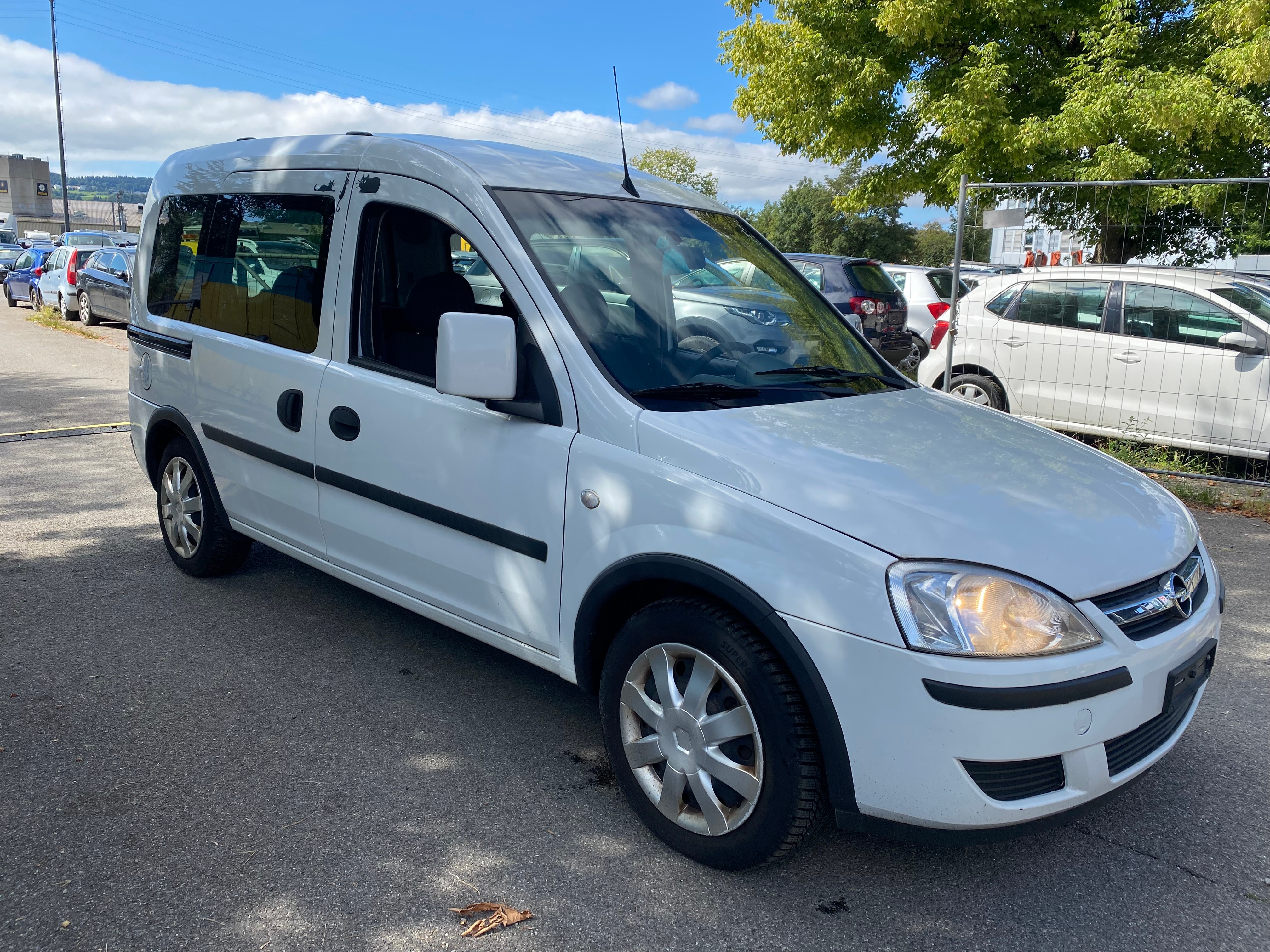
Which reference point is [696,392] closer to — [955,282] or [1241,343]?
[955,282]

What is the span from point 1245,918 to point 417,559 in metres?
2.68

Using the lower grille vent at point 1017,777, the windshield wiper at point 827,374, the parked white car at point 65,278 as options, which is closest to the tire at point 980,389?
the windshield wiper at point 827,374

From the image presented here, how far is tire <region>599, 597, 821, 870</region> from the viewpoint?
8.40 ft

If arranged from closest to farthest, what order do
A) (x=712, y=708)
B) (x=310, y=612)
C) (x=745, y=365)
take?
(x=712, y=708)
(x=745, y=365)
(x=310, y=612)

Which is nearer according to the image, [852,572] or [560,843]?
[852,572]

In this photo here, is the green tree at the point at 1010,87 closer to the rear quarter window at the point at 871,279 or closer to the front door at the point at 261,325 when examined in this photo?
the rear quarter window at the point at 871,279

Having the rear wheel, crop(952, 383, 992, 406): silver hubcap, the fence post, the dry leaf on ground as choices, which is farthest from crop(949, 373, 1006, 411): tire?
the rear wheel

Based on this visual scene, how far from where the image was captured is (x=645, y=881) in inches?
110

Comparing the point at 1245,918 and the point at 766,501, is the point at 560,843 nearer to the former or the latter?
the point at 766,501

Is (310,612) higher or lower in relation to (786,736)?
lower

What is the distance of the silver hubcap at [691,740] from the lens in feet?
8.82

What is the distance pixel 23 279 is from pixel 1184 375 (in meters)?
27.5

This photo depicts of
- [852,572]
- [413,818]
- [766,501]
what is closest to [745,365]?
[766,501]

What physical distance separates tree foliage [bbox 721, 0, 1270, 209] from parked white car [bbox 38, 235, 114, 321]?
1404cm
